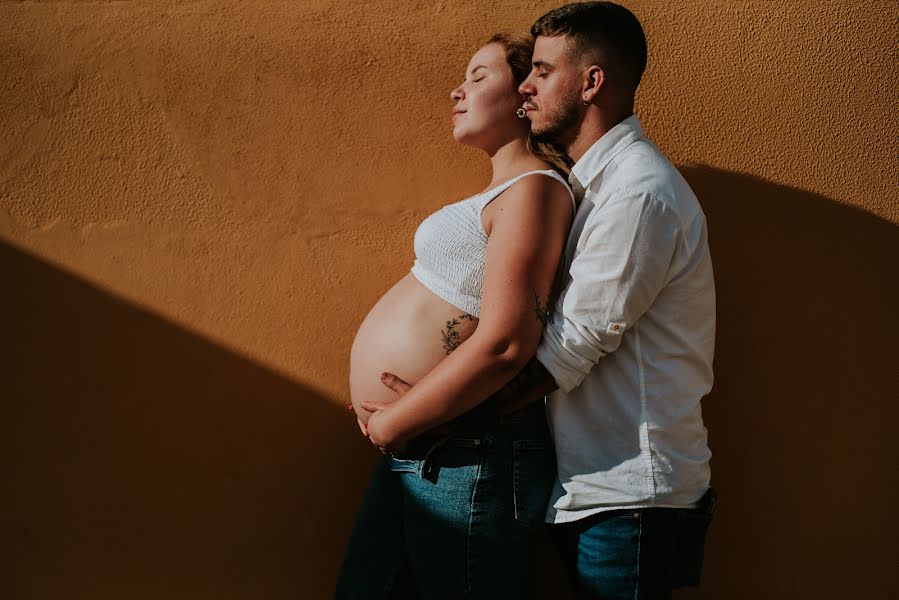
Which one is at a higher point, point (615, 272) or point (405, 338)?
point (615, 272)

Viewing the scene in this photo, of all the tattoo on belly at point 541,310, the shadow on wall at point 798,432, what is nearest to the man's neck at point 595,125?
the tattoo on belly at point 541,310

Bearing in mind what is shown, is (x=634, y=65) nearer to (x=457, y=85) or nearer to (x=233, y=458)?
(x=457, y=85)

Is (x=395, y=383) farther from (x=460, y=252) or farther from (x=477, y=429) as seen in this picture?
(x=460, y=252)

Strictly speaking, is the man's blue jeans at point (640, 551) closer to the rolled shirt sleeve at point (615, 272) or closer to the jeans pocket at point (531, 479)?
the jeans pocket at point (531, 479)

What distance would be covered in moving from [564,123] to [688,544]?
94 cm

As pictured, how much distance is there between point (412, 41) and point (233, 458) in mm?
1229

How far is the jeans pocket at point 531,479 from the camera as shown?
1.77 m

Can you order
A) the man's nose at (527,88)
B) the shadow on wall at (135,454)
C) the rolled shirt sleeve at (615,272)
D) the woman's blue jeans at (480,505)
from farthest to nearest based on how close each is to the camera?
the shadow on wall at (135,454) < the man's nose at (527,88) < the woman's blue jeans at (480,505) < the rolled shirt sleeve at (615,272)

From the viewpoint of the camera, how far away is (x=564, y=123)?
1847 mm

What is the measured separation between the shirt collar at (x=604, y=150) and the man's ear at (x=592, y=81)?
9cm

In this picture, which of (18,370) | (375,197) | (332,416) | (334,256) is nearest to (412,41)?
(375,197)

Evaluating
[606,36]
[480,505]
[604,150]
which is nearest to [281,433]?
[480,505]

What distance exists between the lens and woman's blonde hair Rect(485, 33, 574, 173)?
198 cm

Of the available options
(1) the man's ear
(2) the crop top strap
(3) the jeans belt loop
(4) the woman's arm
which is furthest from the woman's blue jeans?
(1) the man's ear
